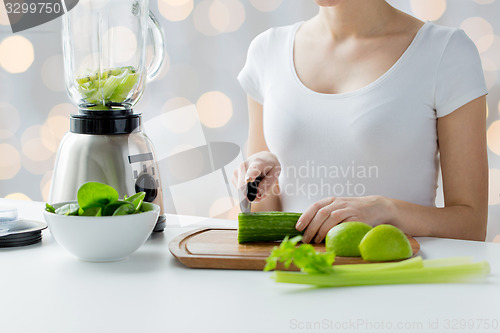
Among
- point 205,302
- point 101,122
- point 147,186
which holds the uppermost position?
point 101,122

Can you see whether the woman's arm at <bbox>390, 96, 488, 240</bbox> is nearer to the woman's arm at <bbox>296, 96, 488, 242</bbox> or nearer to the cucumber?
the woman's arm at <bbox>296, 96, 488, 242</bbox>

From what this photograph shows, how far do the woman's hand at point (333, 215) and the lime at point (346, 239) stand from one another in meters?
0.06

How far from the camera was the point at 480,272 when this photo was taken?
85 cm

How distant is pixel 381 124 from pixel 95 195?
734 mm

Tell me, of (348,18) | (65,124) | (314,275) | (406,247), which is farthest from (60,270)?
(65,124)

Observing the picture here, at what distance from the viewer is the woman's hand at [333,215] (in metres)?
1.02

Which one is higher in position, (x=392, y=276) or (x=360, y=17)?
(x=360, y=17)

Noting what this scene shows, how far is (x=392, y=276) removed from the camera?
82 cm

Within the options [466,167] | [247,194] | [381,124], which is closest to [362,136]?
[381,124]

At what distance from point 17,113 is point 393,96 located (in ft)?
5.34

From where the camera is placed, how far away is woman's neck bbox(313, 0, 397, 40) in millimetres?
1479

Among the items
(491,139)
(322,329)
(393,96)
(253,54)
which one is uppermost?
(253,54)

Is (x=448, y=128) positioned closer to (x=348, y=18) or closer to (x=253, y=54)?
(x=348, y=18)

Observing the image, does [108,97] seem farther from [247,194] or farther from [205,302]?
[205,302]
